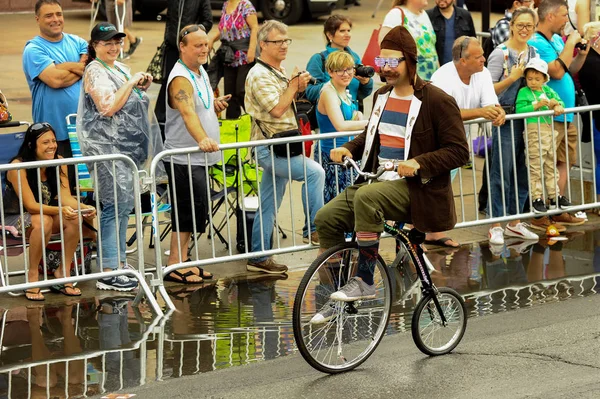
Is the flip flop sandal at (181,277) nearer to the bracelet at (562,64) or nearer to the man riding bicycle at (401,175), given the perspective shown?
the man riding bicycle at (401,175)

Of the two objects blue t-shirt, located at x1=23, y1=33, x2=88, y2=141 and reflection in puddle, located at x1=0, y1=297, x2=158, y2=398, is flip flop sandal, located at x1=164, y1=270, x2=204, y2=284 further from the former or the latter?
blue t-shirt, located at x1=23, y1=33, x2=88, y2=141

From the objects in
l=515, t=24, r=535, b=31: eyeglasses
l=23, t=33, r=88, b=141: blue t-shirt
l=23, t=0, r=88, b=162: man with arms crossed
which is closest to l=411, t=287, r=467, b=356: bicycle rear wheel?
l=23, t=0, r=88, b=162: man with arms crossed

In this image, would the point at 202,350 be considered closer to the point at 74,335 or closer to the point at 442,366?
the point at 74,335

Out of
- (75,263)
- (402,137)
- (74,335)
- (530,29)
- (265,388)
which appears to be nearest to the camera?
(265,388)

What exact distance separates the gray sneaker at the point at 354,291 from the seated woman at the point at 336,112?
276 cm

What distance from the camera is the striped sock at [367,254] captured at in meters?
6.55

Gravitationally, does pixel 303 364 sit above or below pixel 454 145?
below

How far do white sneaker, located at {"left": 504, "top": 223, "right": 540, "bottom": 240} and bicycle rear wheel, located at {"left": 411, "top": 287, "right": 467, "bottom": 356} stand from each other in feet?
10.7

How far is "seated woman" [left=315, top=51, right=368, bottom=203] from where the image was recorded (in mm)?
9344

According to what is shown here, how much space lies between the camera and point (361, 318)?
22.4 ft

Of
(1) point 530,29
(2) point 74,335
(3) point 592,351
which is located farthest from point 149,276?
(1) point 530,29

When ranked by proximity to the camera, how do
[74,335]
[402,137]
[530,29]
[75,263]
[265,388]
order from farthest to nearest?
[530,29] → [75,263] → [74,335] → [402,137] → [265,388]

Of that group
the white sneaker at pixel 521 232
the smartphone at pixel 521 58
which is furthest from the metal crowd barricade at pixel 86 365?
the smartphone at pixel 521 58

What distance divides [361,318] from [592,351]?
1.50 meters
